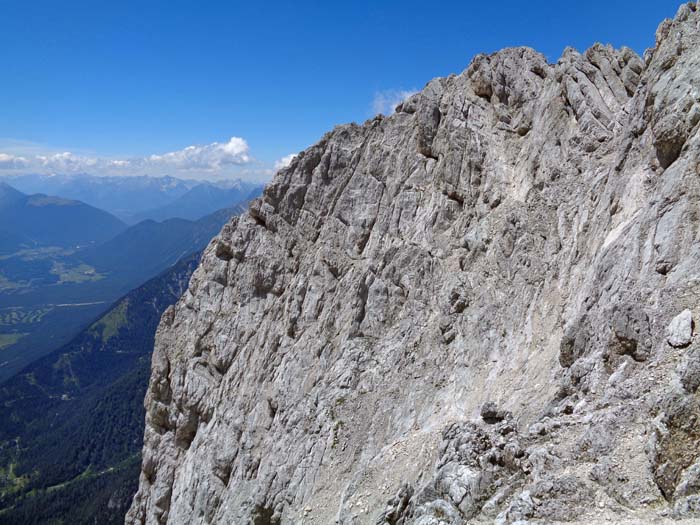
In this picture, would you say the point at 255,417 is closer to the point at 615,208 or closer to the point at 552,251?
the point at 552,251

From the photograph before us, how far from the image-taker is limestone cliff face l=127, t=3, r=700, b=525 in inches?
660

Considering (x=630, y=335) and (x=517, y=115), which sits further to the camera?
(x=517, y=115)

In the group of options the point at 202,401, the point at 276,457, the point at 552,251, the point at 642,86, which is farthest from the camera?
the point at 202,401

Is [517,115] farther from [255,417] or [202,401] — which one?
[202,401]

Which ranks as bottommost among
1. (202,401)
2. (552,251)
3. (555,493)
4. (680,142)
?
A: (202,401)

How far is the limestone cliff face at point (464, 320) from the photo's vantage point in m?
16.8

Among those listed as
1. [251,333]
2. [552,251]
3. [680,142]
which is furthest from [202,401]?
[680,142]

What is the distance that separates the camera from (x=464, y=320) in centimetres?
3575

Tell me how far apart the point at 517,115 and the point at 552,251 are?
20.4 metres

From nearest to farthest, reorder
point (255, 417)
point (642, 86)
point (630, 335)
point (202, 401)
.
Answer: point (630, 335) < point (642, 86) < point (255, 417) < point (202, 401)

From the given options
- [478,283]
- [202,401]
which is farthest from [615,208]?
[202,401]

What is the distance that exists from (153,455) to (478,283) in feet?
152

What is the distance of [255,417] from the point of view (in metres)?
46.4

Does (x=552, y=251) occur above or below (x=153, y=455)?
above
